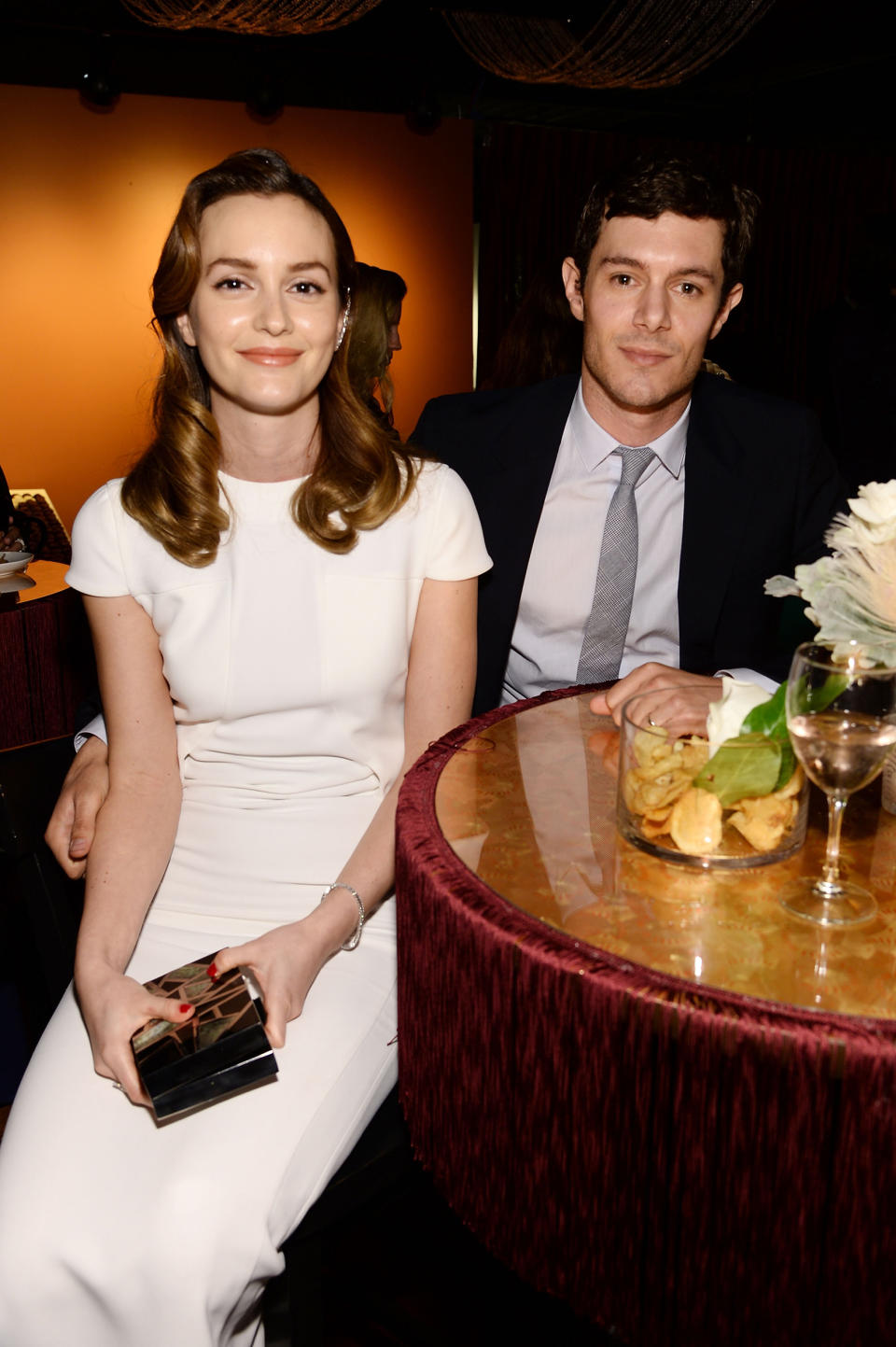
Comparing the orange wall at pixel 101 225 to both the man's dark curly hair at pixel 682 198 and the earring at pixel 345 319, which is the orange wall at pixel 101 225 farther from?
the earring at pixel 345 319

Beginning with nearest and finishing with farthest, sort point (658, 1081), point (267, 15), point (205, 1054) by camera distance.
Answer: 1. point (658, 1081)
2. point (205, 1054)
3. point (267, 15)

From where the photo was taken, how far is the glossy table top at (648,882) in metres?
1.01

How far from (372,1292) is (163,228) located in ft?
23.3

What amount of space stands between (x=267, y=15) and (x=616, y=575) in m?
4.64

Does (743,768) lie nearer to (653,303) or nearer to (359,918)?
(359,918)

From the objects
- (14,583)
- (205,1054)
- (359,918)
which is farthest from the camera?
(14,583)

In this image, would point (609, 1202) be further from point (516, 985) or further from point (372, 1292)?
point (372, 1292)

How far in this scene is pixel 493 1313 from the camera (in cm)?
205

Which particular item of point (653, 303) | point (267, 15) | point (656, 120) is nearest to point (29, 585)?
point (653, 303)

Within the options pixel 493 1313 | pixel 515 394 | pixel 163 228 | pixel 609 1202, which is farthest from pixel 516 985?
pixel 163 228

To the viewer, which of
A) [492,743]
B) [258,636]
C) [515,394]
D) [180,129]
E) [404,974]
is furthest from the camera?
[180,129]

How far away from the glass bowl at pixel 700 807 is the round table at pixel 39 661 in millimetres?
2074

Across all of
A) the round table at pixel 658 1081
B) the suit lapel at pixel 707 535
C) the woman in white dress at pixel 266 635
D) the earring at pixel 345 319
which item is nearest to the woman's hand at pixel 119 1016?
the woman in white dress at pixel 266 635

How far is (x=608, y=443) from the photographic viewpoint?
7.73 ft
